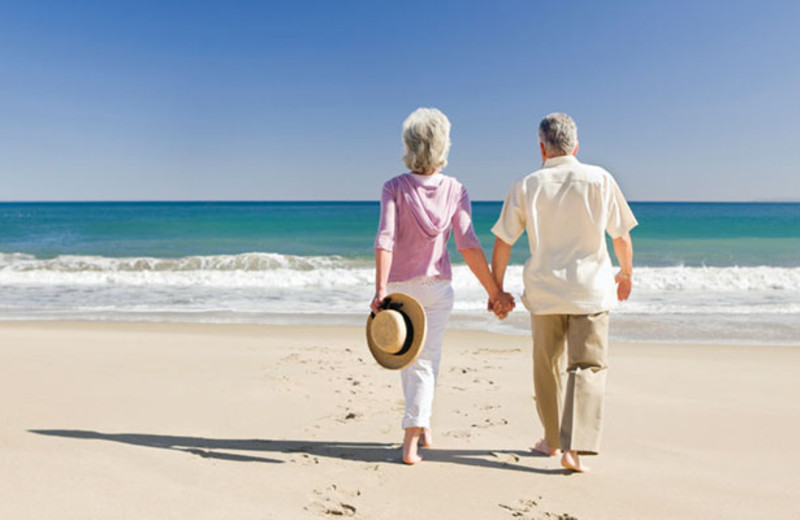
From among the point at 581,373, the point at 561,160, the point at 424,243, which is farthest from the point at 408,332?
the point at 561,160

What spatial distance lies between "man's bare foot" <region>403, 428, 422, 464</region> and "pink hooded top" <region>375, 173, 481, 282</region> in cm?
78

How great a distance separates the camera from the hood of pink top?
3.05 metres

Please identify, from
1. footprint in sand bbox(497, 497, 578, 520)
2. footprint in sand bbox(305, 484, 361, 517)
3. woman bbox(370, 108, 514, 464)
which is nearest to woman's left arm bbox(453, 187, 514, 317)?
woman bbox(370, 108, 514, 464)

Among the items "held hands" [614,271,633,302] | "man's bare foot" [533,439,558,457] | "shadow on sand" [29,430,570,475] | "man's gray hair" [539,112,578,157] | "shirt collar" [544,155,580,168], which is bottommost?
"shadow on sand" [29,430,570,475]

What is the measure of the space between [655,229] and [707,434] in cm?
3931

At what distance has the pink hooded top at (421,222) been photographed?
10.0 feet

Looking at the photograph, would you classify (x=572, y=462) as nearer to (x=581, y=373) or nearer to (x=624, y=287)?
(x=581, y=373)

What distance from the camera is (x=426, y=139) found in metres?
3.03

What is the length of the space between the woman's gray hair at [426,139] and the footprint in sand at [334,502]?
1.56m

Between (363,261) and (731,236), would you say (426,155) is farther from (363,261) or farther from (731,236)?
(731,236)

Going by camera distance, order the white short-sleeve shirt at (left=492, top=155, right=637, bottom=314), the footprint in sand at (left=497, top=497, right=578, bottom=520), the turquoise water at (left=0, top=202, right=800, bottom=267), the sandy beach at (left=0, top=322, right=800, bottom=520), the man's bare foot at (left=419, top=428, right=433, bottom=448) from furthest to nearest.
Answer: the turquoise water at (left=0, top=202, right=800, bottom=267) → the man's bare foot at (left=419, top=428, right=433, bottom=448) → the white short-sleeve shirt at (left=492, top=155, right=637, bottom=314) → the sandy beach at (left=0, top=322, right=800, bottom=520) → the footprint in sand at (left=497, top=497, right=578, bottom=520)

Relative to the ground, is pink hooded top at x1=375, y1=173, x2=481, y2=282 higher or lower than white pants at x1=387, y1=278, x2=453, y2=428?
higher

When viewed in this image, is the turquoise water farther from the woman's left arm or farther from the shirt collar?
the shirt collar

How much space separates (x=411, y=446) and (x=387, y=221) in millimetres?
1148
